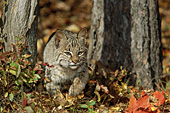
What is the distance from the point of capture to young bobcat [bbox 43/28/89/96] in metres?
4.05

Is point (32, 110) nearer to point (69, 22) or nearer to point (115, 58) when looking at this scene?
point (115, 58)

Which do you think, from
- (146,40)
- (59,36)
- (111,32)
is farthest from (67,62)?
(146,40)

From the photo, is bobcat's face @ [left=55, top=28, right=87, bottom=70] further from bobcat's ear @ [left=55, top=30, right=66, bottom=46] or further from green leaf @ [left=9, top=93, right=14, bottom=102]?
green leaf @ [left=9, top=93, right=14, bottom=102]

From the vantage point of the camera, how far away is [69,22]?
8.91 m

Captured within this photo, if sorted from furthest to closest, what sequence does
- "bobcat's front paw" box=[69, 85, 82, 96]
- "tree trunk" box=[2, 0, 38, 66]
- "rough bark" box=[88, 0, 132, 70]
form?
"rough bark" box=[88, 0, 132, 70], "bobcat's front paw" box=[69, 85, 82, 96], "tree trunk" box=[2, 0, 38, 66]

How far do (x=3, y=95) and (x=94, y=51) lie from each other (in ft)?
6.46

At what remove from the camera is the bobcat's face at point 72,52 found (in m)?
3.99

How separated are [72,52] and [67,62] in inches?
6.4

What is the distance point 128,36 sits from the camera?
15.3ft

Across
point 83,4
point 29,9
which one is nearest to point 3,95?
point 29,9

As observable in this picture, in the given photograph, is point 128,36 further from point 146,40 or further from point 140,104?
point 140,104

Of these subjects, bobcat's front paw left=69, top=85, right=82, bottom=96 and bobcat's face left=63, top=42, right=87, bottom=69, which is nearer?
bobcat's face left=63, top=42, right=87, bottom=69

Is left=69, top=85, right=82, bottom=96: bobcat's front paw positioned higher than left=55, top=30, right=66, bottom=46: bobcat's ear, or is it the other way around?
left=55, top=30, right=66, bottom=46: bobcat's ear

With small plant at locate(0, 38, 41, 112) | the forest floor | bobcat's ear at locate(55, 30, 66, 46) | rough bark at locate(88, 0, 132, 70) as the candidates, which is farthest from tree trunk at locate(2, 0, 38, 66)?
rough bark at locate(88, 0, 132, 70)
